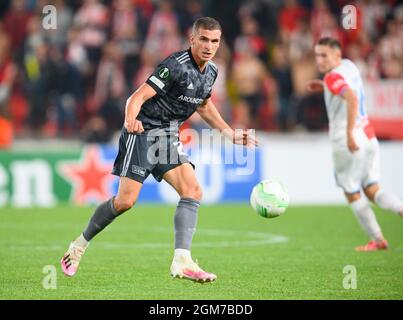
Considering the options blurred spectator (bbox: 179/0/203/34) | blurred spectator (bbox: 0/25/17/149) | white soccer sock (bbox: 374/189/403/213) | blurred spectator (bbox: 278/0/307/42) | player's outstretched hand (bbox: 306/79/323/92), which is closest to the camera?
white soccer sock (bbox: 374/189/403/213)

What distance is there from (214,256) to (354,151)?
6.67 ft

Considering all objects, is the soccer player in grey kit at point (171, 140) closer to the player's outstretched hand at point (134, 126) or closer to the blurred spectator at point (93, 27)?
the player's outstretched hand at point (134, 126)

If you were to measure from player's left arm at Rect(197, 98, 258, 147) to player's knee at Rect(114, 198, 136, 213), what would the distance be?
3.77 ft

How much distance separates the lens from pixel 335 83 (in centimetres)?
1039

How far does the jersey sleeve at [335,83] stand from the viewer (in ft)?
33.9

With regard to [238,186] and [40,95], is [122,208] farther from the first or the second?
[40,95]

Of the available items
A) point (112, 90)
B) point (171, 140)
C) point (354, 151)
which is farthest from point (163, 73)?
point (112, 90)

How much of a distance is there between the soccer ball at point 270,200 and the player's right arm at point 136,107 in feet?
4.67

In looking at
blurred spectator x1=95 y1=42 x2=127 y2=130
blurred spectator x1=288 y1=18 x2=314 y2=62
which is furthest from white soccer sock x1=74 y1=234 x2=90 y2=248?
blurred spectator x1=288 y1=18 x2=314 y2=62

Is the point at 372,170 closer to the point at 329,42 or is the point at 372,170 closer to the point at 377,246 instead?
the point at 377,246

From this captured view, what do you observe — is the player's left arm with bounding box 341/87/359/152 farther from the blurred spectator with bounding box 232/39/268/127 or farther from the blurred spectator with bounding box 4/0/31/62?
the blurred spectator with bounding box 4/0/31/62

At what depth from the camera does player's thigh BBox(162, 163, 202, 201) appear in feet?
26.0
